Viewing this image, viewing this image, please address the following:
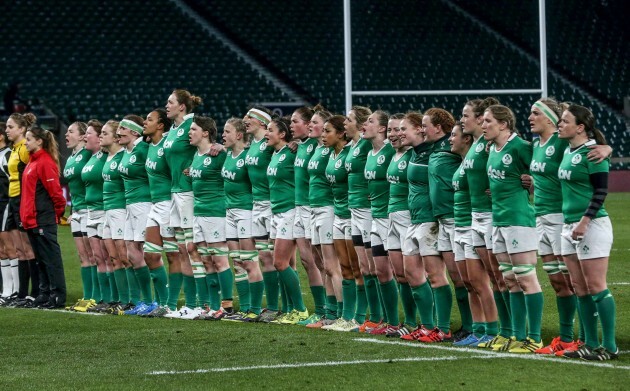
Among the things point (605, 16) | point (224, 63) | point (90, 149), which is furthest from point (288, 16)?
point (90, 149)

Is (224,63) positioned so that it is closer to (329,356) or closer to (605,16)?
(605,16)

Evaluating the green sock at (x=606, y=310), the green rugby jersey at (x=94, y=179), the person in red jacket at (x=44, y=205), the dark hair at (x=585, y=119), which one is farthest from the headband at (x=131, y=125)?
the green sock at (x=606, y=310)

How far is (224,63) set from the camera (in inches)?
1352

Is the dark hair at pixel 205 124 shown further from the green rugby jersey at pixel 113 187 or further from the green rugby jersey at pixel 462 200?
the green rugby jersey at pixel 462 200

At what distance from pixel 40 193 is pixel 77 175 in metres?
0.46

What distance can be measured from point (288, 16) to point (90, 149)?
2348 cm

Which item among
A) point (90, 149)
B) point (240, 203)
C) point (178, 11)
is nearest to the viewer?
point (240, 203)

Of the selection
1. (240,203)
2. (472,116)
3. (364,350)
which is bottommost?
(364,350)

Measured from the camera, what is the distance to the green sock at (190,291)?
41.1 ft

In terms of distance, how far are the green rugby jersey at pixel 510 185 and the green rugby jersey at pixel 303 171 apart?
9.20 ft

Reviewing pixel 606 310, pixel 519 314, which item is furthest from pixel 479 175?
pixel 606 310

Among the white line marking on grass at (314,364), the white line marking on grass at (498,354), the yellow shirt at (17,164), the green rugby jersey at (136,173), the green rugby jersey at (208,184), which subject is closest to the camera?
the white line marking on grass at (498,354)

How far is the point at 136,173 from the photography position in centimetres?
1278

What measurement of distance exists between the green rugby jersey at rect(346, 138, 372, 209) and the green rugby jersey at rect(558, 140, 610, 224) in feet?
8.46
